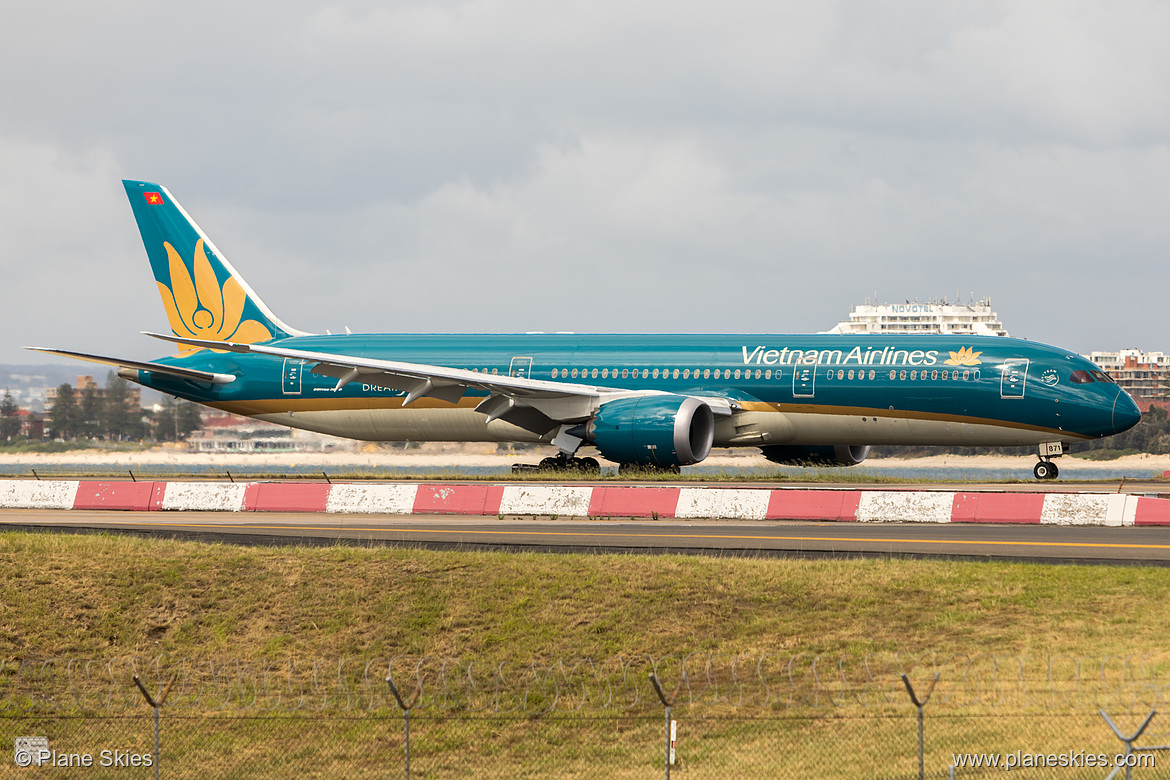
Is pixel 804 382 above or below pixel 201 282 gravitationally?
below

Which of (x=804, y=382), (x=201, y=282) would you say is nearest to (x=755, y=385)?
(x=804, y=382)

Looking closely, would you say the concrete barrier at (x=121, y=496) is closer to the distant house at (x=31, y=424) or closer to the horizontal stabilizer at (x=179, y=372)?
the horizontal stabilizer at (x=179, y=372)

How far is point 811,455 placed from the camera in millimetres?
40938

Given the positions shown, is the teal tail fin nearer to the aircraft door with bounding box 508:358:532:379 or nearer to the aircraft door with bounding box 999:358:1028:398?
the aircraft door with bounding box 508:358:532:379

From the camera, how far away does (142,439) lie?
3066 inches

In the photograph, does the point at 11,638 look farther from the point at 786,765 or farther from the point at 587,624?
the point at 786,765

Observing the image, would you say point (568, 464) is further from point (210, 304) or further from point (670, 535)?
point (210, 304)

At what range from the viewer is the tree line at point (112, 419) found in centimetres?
7869

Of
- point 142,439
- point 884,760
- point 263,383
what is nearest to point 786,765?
point 884,760

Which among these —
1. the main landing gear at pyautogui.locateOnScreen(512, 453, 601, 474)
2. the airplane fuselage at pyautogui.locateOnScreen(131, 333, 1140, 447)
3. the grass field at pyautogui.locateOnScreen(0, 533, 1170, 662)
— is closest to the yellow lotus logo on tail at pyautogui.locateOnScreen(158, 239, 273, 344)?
the airplane fuselage at pyautogui.locateOnScreen(131, 333, 1140, 447)

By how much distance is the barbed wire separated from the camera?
13.8 metres

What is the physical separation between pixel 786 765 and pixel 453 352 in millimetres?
29433

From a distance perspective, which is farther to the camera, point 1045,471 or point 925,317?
point 925,317

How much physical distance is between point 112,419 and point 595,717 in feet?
241
